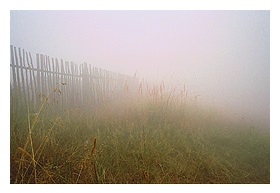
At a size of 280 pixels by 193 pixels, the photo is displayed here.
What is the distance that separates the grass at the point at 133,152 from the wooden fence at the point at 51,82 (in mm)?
477

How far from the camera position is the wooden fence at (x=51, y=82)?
3.07m

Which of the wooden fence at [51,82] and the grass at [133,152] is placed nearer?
the grass at [133,152]

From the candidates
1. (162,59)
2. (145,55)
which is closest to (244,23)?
(162,59)

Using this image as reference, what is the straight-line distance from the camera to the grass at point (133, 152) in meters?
1.84

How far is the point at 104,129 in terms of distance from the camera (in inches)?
106

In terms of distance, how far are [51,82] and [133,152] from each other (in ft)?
7.80

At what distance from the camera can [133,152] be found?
2.08 meters

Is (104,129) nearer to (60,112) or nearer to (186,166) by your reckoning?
(60,112)

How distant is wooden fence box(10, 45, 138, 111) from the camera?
10.1 feet

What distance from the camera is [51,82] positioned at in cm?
374

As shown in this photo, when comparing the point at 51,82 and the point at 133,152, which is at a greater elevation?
the point at 51,82

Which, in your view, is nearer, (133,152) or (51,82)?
(133,152)

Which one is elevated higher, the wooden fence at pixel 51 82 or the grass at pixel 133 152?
the wooden fence at pixel 51 82
